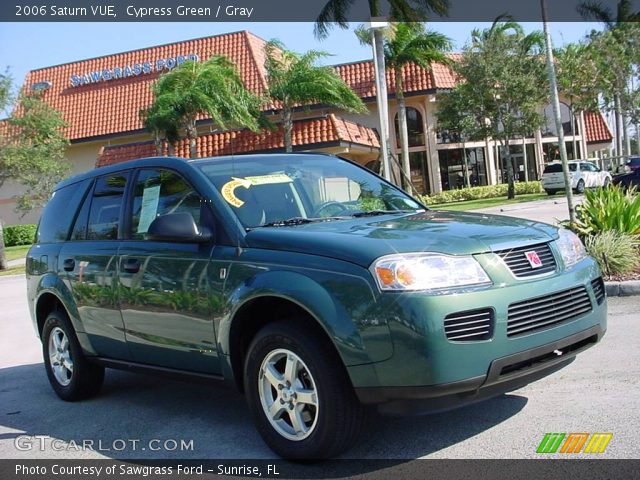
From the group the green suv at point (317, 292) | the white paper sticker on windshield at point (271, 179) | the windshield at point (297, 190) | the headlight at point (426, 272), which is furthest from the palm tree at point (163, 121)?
the headlight at point (426, 272)

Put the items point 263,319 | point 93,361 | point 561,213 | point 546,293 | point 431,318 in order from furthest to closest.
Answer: point 561,213 < point 93,361 < point 263,319 < point 546,293 < point 431,318

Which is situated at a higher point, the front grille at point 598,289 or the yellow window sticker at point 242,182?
the yellow window sticker at point 242,182

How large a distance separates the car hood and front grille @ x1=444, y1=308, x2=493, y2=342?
359 mm

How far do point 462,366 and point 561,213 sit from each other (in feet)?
61.4

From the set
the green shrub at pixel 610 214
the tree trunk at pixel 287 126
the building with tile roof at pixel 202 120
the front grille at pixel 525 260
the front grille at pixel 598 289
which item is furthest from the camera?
the building with tile roof at pixel 202 120

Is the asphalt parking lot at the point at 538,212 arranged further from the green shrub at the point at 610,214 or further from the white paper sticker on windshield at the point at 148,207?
the white paper sticker on windshield at the point at 148,207

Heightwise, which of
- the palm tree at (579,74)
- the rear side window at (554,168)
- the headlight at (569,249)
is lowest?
the headlight at (569,249)

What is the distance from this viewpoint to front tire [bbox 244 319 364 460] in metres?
3.94

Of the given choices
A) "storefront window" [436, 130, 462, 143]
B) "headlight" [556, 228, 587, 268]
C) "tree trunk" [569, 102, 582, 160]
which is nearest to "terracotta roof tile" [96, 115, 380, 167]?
"storefront window" [436, 130, 462, 143]

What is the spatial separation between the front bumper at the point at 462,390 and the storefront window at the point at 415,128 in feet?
120

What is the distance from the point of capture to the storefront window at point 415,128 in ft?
132

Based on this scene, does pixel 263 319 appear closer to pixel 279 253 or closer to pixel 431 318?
pixel 279 253

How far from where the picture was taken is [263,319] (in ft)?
14.8

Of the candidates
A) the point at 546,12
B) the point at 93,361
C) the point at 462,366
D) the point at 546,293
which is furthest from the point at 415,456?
the point at 546,12
